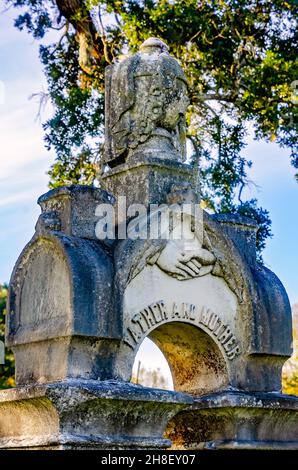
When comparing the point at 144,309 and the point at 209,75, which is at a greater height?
the point at 209,75

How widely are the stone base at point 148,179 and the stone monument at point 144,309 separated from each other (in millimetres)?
14

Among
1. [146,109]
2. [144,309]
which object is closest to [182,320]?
[144,309]

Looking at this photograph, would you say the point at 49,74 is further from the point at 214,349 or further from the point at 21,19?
the point at 214,349

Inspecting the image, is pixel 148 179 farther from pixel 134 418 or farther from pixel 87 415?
pixel 87 415

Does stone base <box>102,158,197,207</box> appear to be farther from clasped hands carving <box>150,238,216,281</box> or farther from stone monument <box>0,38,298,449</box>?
clasped hands carving <box>150,238,216,281</box>

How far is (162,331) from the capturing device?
10820mm

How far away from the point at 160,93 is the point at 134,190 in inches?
47.6

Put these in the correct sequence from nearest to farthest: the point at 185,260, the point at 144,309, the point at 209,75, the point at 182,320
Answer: the point at 144,309 < the point at 182,320 < the point at 185,260 < the point at 209,75

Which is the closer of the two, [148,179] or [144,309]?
[144,309]

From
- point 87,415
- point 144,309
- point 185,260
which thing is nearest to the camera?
point 87,415

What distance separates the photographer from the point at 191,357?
35.7ft

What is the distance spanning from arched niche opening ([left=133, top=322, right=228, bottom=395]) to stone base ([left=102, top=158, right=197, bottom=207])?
1396 millimetres

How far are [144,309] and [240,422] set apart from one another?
67.6 inches

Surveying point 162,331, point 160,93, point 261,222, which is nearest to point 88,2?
point 261,222
